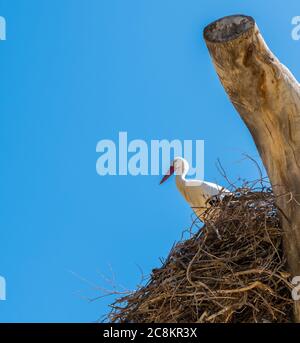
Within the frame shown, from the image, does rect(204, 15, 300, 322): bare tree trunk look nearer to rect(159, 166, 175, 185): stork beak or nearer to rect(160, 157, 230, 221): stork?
rect(160, 157, 230, 221): stork

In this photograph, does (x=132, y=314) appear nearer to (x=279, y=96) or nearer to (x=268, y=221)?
(x=268, y=221)

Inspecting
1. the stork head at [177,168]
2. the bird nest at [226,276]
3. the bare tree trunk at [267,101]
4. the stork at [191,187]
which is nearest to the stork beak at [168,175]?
the stork head at [177,168]

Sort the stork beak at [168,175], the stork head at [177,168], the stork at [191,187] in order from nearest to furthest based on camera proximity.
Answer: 1. the stork at [191,187]
2. the stork head at [177,168]
3. the stork beak at [168,175]

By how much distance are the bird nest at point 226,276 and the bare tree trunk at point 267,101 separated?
12cm

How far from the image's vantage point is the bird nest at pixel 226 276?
439cm

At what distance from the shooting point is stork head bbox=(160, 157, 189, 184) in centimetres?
1203

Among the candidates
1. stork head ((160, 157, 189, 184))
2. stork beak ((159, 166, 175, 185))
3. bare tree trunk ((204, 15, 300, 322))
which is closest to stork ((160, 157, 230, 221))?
stork head ((160, 157, 189, 184))

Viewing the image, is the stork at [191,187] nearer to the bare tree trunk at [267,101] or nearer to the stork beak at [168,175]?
the stork beak at [168,175]

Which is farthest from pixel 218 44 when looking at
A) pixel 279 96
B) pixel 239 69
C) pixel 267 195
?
pixel 267 195

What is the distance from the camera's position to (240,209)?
4820mm

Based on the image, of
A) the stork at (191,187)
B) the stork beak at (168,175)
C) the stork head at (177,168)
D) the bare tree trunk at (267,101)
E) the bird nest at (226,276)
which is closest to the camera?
the bare tree trunk at (267,101)

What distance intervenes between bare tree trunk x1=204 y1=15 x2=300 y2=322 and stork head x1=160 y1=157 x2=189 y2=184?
7479mm

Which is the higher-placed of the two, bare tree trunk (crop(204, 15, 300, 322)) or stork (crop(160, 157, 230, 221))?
stork (crop(160, 157, 230, 221))
